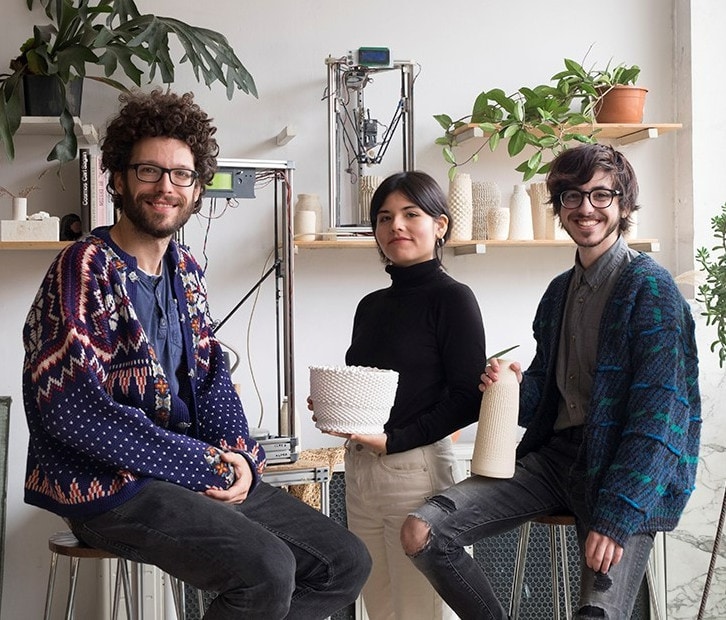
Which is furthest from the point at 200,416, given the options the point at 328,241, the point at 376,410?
the point at 328,241

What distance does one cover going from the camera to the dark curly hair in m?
1.99

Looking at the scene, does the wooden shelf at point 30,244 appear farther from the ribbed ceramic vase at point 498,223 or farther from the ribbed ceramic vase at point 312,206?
the ribbed ceramic vase at point 498,223

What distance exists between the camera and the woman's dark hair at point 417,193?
7.24ft

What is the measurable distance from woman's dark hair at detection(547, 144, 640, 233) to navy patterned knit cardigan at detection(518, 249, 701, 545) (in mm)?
167

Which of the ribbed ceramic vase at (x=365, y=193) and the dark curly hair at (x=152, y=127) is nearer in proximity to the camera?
the dark curly hair at (x=152, y=127)

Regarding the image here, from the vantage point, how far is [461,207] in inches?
129

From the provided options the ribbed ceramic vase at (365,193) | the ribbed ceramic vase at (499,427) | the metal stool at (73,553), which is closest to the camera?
the metal stool at (73,553)

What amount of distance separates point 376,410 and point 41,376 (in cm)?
66

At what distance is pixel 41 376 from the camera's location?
1.75 meters

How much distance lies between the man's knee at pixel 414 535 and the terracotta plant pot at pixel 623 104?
1847mm

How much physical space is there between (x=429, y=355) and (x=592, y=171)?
539mm

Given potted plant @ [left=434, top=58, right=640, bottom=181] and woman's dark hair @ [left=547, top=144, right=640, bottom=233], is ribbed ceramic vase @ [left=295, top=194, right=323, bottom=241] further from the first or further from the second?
woman's dark hair @ [left=547, top=144, right=640, bottom=233]

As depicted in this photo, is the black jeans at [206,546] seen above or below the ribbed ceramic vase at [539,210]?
below

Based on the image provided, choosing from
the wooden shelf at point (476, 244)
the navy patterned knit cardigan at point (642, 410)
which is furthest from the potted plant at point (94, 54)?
the navy patterned knit cardigan at point (642, 410)
